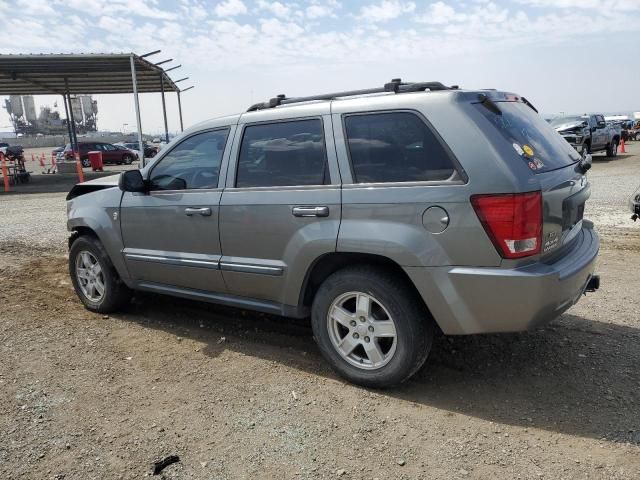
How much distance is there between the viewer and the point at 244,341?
4.33 metres

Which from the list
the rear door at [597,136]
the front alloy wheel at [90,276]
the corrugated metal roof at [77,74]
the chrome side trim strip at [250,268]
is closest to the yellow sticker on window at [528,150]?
the chrome side trim strip at [250,268]

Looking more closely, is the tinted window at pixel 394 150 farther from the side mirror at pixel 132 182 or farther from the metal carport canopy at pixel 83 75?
the metal carport canopy at pixel 83 75

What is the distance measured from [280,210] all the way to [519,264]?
157 cm

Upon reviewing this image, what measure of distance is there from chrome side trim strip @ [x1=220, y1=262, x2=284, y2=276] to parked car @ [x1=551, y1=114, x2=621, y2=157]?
17971 millimetres

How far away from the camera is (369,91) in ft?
12.0

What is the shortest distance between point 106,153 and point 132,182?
1291 inches

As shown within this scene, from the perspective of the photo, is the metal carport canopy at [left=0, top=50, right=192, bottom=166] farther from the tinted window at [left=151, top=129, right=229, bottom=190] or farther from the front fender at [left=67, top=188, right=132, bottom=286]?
the tinted window at [left=151, top=129, right=229, bottom=190]

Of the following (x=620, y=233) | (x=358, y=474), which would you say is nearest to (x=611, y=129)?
(x=620, y=233)

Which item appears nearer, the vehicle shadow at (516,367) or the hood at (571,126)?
the vehicle shadow at (516,367)

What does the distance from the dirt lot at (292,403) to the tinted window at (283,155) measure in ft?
4.48

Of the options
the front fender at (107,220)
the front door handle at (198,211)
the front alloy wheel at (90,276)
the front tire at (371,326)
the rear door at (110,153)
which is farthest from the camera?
the rear door at (110,153)

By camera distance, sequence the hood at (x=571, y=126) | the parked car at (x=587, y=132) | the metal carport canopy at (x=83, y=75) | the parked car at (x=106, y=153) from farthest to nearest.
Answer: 1. the parked car at (x=106, y=153)
2. the hood at (x=571, y=126)
3. the parked car at (x=587, y=132)
4. the metal carport canopy at (x=83, y=75)

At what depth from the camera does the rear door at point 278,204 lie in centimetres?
343

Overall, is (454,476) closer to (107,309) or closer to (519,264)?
(519,264)
